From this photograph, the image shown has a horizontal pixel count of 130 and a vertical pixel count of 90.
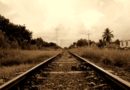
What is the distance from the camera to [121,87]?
19.5 feet

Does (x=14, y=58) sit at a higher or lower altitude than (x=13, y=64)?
higher

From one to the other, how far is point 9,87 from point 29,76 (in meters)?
2.57

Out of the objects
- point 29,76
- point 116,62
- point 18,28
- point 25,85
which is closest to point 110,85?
point 25,85

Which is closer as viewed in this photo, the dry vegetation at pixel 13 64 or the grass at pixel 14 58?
the dry vegetation at pixel 13 64

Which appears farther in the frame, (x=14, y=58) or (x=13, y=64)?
(x=14, y=58)

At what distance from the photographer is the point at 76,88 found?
649cm

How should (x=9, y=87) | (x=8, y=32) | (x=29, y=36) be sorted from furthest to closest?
(x=29, y=36), (x=8, y=32), (x=9, y=87)

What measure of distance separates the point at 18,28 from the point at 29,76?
56225 mm

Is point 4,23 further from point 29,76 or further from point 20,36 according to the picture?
point 29,76

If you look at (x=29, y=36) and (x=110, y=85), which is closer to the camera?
(x=110, y=85)

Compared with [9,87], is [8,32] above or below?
above

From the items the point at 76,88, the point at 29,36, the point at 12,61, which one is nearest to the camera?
the point at 76,88

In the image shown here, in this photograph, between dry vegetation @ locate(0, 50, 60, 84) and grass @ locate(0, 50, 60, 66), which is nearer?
dry vegetation @ locate(0, 50, 60, 84)

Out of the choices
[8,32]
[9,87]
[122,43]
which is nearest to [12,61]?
[9,87]
